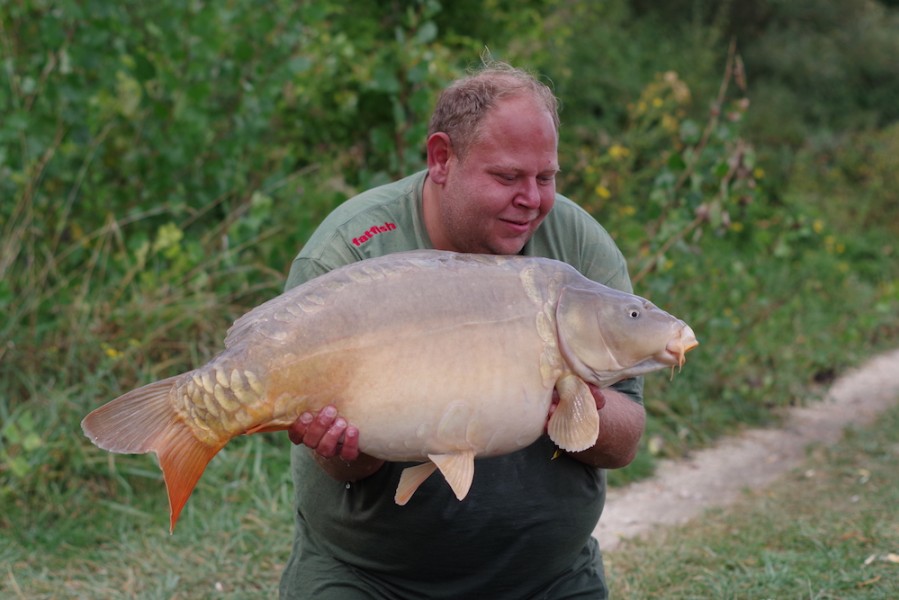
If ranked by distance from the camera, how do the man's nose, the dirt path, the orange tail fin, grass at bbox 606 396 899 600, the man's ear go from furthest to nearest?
the dirt path → grass at bbox 606 396 899 600 → the man's ear → the man's nose → the orange tail fin

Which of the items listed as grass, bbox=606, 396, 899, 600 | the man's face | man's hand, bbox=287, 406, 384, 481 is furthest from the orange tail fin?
grass, bbox=606, 396, 899, 600

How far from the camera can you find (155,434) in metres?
2.03

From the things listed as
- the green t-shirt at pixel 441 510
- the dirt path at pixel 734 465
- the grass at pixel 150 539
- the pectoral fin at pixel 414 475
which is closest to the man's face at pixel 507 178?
the green t-shirt at pixel 441 510

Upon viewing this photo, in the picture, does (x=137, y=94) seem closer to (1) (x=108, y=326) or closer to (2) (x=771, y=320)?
(1) (x=108, y=326)

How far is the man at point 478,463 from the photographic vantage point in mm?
2436

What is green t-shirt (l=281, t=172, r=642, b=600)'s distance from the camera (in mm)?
2586

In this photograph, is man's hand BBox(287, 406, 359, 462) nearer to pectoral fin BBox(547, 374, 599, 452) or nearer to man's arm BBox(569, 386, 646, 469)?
pectoral fin BBox(547, 374, 599, 452)

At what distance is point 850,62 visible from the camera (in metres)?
13.7

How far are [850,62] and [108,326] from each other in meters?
11.6

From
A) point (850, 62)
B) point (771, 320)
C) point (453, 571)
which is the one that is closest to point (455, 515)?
point (453, 571)

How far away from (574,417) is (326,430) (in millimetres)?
467

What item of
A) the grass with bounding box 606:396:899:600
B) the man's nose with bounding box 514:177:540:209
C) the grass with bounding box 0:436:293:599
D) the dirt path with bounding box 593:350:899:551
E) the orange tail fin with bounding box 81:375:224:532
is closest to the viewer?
the orange tail fin with bounding box 81:375:224:532

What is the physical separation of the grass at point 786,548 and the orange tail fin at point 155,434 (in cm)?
192

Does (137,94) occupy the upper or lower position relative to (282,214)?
upper
